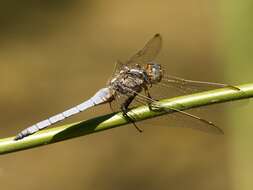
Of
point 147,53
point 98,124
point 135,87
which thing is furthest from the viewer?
point 147,53

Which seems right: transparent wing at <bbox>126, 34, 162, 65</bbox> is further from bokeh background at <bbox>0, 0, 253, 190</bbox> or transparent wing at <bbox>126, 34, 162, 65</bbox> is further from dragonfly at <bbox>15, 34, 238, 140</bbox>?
bokeh background at <bbox>0, 0, 253, 190</bbox>

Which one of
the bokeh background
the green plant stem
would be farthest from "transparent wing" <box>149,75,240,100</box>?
the bokeh background

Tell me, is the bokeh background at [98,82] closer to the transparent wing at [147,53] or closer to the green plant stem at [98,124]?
the transparent wing at [147,53]

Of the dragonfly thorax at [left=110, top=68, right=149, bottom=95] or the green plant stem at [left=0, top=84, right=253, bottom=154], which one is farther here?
the dragonfly thorax at [left=110, top=68, right=149, bottom=95]

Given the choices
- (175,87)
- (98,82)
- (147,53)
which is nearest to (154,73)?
(175,87)

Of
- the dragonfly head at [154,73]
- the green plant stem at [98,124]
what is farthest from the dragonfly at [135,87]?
the green plant stem at [98,124]

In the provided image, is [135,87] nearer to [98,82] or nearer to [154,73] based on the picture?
[154,73]
